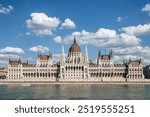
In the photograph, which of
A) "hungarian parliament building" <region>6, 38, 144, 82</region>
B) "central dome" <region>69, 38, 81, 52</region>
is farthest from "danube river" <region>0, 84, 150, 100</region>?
"central dome" <region>69, 38, 81, 52</region>

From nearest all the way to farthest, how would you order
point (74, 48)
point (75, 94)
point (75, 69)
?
point (75, 94) → point (75, 69) → point (74, 48)

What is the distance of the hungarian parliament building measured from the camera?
5888 cm

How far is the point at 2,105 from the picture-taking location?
948 cm

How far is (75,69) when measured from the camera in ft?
194

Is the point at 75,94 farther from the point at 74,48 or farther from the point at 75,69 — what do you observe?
the point at 74,48

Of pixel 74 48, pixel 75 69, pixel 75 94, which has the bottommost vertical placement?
pixel 75 94

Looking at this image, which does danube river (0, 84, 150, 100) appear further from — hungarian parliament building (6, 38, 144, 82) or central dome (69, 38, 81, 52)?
central dome (69, 38, 81, 52)

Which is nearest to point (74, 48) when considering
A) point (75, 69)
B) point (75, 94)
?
point (75, 69)

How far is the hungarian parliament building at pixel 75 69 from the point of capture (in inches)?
2318

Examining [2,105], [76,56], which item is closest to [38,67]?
[76,56]

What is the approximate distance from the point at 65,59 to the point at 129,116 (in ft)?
178

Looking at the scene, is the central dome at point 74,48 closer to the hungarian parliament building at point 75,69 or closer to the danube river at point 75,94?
the hungarian parliament building at point 75,69

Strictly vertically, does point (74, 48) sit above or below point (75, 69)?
above

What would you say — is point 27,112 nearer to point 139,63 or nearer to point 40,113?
point 40,113
